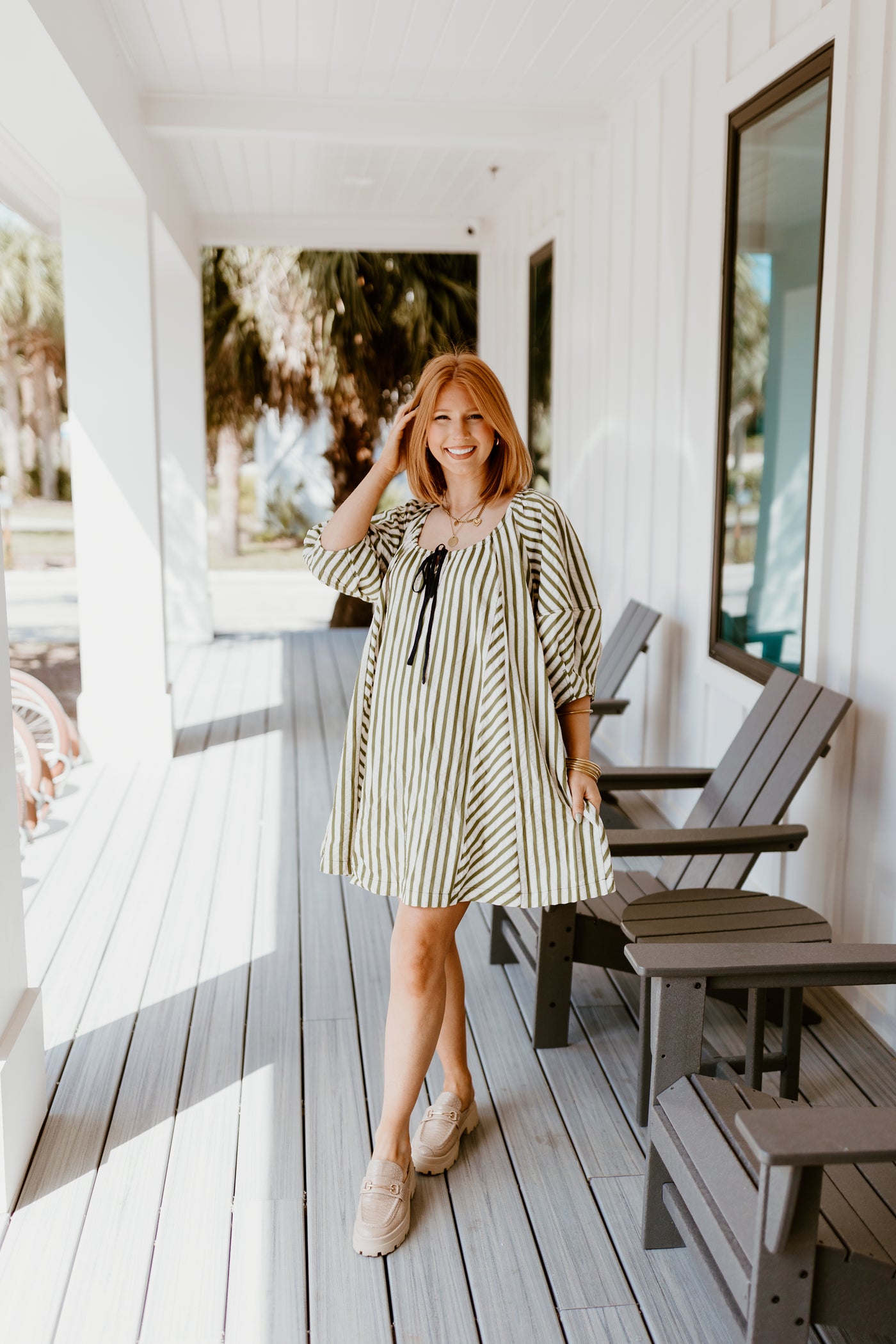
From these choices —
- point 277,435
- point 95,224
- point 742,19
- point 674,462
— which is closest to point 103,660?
point 95,224

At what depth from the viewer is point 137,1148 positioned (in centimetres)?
252

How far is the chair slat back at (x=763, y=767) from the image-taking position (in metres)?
2.99

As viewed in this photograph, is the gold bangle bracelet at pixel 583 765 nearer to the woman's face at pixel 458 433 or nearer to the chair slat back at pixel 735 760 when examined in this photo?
the woman's face at pixel 458 433

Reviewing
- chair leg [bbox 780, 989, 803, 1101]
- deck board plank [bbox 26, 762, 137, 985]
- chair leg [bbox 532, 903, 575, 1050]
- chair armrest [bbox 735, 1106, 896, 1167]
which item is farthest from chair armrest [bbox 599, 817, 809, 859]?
deck board plank [bbox 26, 762, 137, 985]

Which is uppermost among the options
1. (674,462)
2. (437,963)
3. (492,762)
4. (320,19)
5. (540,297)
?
(320,19)

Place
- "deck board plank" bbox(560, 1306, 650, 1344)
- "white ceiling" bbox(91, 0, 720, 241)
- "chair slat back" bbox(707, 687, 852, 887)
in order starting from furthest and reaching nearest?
"white ceiling" bbox(91, 0, 720, 241)
"chair slat back" bbox(707, 687, 852, 887)
"deck board plank" bbox(560, 1306, 650, 1344)

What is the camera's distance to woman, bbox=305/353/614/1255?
218 centimetres

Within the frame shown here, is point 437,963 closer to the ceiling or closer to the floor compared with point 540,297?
closer to the floor

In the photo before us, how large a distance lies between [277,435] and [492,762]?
12683mm

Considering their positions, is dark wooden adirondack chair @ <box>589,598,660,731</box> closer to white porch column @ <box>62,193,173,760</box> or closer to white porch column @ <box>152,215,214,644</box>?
white porch column @ <box>62,193,173,760</box>

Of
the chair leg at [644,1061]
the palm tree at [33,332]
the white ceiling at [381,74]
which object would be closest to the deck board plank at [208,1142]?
the chair leg at [644,1061]

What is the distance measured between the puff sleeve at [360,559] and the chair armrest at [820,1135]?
3.87 ft

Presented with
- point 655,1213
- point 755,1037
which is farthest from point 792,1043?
point 655,1213

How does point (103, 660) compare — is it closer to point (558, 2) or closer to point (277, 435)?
point (558, 2)
